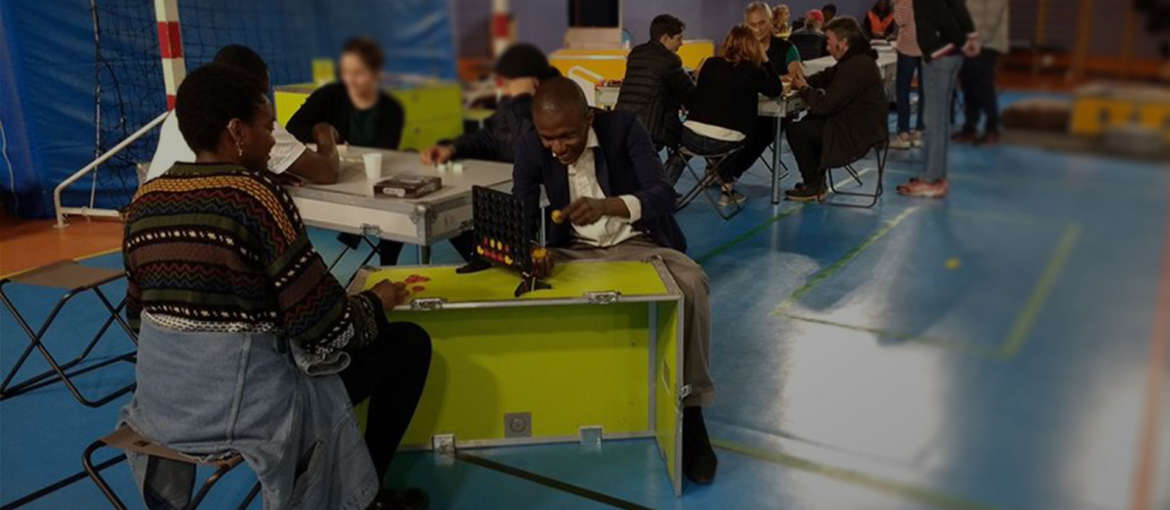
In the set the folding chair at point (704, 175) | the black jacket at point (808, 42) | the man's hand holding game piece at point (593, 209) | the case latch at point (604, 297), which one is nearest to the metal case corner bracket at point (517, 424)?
the case latch at point (604, 297)

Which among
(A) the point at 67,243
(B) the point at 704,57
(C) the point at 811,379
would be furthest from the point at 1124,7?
(A) the point at 67,243

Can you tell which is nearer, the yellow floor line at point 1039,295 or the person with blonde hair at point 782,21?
the yellow floor line at point 1039,295

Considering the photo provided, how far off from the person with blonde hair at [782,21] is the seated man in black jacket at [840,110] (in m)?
0.09

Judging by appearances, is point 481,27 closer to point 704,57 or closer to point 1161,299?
point 1161,299

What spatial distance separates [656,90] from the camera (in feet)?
7.67

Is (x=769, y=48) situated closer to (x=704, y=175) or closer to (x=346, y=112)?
(x=346, y=112)

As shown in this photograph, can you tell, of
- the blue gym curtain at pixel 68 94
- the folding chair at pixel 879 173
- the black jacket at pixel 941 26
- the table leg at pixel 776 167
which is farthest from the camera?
the blue gym curtain at pixel 68 94

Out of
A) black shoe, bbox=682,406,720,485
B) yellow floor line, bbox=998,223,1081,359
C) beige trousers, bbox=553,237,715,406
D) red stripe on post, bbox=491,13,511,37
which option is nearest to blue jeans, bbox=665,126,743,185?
beige trousers, bbox=553,237,715,406

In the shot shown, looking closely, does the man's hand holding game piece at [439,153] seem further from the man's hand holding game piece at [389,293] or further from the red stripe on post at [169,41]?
the red stripe on post at [169,41]

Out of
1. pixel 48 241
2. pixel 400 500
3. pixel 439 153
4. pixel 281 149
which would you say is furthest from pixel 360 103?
pixel 48 241

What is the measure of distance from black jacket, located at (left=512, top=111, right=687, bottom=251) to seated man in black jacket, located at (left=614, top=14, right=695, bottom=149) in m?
0.08

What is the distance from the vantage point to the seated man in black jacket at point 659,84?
1.42 meters

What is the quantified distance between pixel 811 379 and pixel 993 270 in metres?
2.37

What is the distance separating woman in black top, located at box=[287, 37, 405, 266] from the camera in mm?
622
